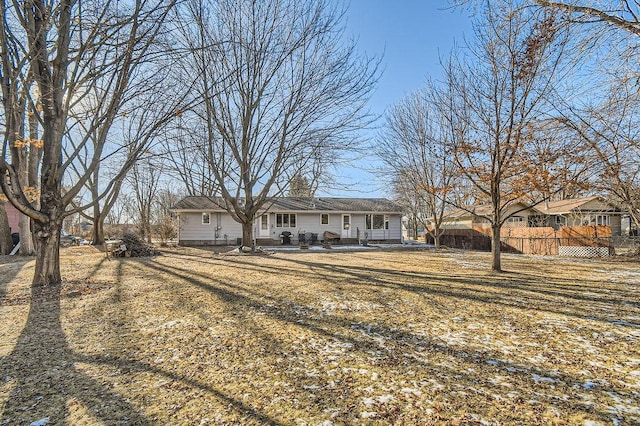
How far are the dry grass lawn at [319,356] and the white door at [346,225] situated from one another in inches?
686

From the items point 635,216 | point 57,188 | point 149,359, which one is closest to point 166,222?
point 57,188

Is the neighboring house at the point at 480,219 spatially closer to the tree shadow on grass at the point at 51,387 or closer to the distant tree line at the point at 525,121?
the distant tree line at the point at 525,121

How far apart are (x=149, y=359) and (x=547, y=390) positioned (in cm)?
373

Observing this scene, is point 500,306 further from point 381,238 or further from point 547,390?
point 381,238

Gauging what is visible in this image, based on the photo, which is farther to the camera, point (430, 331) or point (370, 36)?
point (370, 36)

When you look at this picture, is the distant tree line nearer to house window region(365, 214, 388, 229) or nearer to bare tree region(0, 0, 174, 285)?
bare tree region(0, 0, 174, 285)

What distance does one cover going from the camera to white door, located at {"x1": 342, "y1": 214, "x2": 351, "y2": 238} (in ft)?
79.6


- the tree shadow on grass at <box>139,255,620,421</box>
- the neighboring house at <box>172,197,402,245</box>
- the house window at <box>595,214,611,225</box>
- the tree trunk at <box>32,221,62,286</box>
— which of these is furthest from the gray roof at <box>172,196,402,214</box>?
the house window at <box>595,214,611,225</box>

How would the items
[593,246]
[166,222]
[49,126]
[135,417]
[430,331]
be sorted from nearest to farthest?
[135,417] → [430,331] → [49,126] → [593,246] → [166,222]

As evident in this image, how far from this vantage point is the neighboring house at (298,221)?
72.1 feet

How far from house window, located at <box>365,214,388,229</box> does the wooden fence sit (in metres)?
6.64

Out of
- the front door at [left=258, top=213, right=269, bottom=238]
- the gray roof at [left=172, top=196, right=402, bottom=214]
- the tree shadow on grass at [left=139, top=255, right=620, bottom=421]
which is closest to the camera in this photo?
the tree shadow on grass at [left=139, top=255, right=620, bottom=421]

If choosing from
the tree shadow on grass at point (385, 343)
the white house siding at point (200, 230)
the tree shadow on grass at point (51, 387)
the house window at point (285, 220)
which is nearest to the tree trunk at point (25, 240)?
the white house siding at point (200, 230)

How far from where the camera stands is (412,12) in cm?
924
